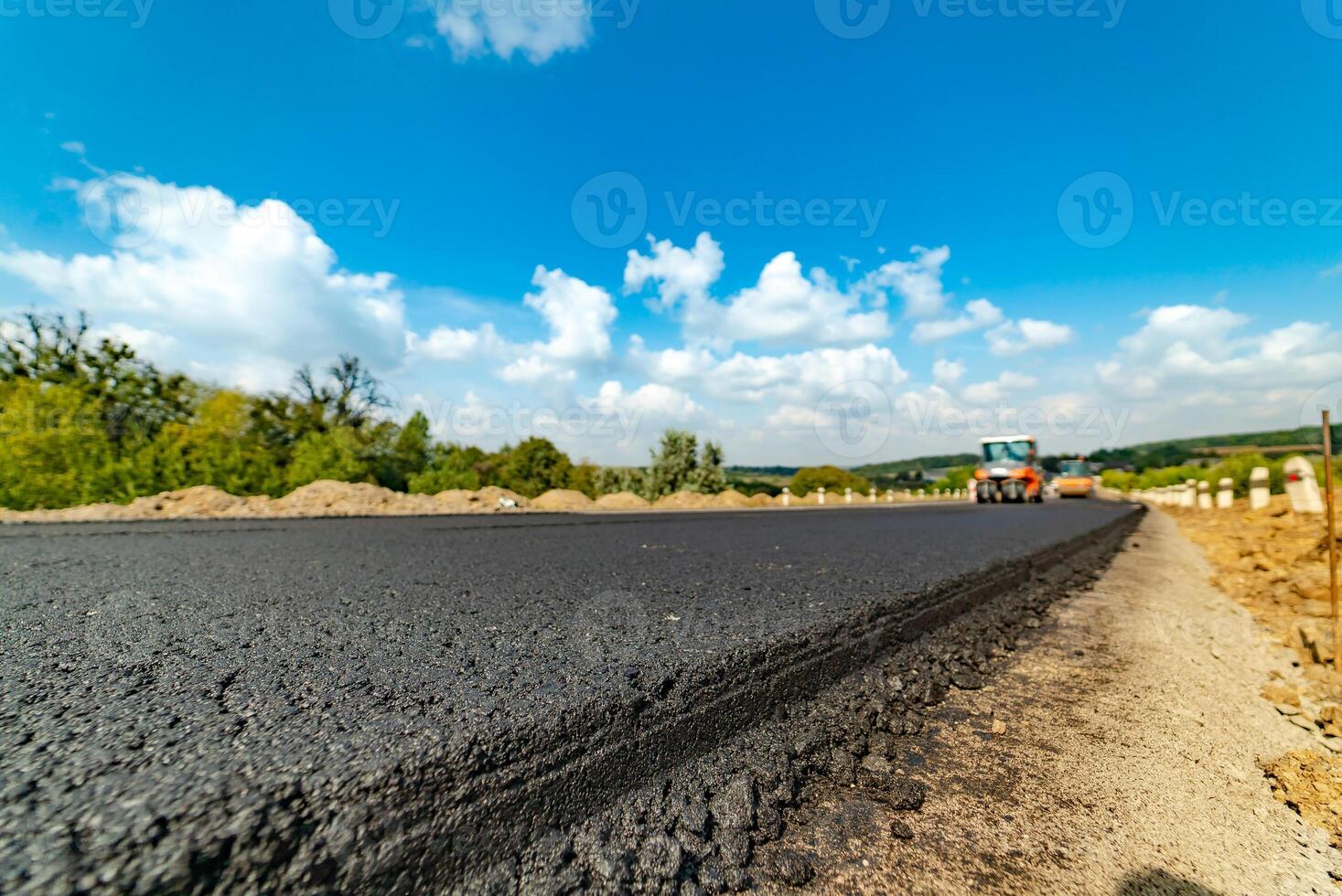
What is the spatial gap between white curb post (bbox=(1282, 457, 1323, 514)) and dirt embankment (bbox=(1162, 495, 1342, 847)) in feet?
0.54

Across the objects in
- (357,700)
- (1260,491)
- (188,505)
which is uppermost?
(188,505)

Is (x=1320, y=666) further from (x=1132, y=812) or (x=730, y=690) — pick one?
(x=730, y=690)

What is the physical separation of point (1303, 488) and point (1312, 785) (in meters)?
8.71

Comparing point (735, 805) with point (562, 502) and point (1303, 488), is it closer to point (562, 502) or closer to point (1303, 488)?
point (1303, 488)

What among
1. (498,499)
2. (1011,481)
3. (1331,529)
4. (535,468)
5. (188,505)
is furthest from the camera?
(535,468)

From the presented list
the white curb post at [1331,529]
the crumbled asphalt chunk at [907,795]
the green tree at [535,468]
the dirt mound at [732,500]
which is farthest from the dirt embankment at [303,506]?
the green tree at [535,468]

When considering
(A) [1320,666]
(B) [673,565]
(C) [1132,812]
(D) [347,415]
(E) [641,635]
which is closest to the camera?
(C) [1132,812]

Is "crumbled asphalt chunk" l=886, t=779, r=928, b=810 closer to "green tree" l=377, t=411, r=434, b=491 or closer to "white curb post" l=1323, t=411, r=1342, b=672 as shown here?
"white curb post" l=1323, t=411, r=1342, b=672

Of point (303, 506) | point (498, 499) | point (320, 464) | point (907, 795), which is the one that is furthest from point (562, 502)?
point (907, 795)

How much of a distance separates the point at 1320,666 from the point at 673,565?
12.0ft

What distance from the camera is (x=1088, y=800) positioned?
1.40 metres

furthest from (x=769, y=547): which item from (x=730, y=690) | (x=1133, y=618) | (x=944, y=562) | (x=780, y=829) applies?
(x=780, y=829)

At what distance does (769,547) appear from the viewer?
506 centimetres

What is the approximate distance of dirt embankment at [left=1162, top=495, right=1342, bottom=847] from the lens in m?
1.56
